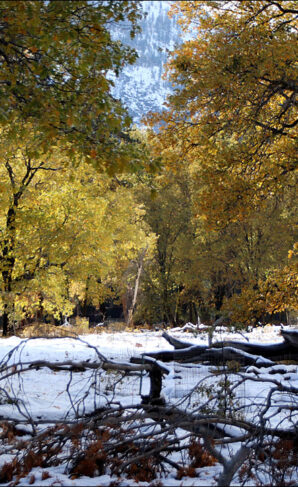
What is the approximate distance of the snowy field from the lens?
4.26m

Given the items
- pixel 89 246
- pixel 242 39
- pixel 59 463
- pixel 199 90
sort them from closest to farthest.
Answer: pixel 59 463 < pixel 242 39 < pixel 199 90 < pixel 89 246

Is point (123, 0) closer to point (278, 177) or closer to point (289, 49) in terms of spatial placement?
point (289, 49)

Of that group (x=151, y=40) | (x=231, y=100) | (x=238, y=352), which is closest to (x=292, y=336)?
(x=238, y=352)

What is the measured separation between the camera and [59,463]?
4.55 meters

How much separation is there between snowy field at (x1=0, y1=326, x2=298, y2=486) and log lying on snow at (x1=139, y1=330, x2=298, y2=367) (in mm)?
264

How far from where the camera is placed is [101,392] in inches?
322

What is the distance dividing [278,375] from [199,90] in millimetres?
5806

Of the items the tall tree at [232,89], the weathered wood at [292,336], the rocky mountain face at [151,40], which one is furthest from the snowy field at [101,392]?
the tall tree at [232,89]

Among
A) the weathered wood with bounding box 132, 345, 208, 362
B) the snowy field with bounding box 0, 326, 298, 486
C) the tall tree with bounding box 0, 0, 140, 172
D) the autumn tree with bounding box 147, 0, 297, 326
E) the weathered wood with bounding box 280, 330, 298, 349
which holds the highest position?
the autumn tree with bounding box 147, 0, 297, 326

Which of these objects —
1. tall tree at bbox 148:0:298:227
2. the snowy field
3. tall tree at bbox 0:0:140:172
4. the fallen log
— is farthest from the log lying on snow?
tall tree at bbox 0:0:140:172

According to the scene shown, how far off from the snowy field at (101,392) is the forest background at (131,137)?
1.81 metres

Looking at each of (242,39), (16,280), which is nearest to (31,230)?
(16,280)

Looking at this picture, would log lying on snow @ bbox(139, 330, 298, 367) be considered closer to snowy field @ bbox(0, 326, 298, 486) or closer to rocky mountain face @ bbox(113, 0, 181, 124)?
snowy field @ bbox(0, 326, 298, 486)

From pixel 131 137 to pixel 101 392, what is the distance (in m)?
5.80
